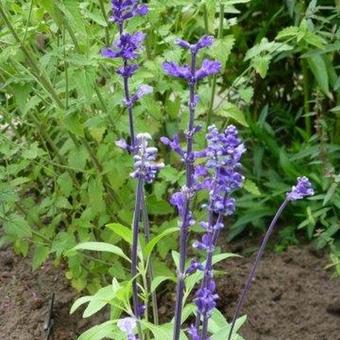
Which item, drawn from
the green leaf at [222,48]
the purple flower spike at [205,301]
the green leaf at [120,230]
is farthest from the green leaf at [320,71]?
the purple flower spike at [205,301]

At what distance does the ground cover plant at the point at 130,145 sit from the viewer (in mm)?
2047

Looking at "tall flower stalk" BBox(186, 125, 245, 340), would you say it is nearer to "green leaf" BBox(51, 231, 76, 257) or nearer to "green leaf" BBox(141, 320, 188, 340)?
"green leaf" BBox(141, 320, 188, 340)

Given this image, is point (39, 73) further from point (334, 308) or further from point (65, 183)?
point (334, 308)

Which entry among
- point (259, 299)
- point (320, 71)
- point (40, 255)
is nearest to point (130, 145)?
point (40, 255)

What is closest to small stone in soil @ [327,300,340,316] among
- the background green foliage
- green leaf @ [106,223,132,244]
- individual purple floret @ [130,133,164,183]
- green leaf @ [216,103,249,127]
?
the background green foliage

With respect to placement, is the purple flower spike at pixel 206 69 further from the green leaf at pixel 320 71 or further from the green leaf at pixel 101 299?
the green leaf at pixel 320 71

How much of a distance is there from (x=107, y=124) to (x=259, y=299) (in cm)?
102

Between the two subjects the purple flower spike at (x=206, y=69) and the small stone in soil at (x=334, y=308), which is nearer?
the purple flower spike at (x=206, y=69)

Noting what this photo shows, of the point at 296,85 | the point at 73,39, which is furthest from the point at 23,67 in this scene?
the point at 296,85

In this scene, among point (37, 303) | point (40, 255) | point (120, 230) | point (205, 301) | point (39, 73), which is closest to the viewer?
point (205, 301)

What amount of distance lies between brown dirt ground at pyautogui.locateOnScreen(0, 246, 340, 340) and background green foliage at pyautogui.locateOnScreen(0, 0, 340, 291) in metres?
0.15

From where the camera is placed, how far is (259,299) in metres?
3.30

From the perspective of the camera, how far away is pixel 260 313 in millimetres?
3219

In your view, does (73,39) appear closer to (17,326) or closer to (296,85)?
(17,326)
